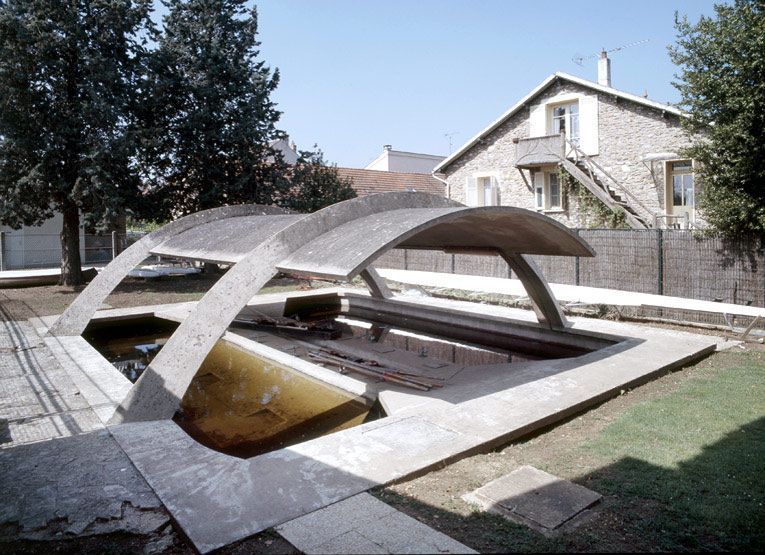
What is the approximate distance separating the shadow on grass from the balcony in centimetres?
2033

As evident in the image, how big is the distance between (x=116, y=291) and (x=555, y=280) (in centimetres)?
1604

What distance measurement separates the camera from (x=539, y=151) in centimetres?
2470

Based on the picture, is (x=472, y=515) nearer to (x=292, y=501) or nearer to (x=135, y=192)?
(x=292, y=501)

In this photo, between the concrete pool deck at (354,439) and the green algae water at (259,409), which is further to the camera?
the green algae water at (259,409)

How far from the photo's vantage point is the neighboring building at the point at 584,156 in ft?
72.1

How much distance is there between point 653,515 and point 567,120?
→ 23797mm

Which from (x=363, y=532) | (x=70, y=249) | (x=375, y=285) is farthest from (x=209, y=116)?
(x=363, y=532)

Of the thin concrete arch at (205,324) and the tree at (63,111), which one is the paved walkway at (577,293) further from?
the tree at (63,111)

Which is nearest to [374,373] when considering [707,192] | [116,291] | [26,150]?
[707,192]

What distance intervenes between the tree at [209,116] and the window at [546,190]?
11795 millimetres

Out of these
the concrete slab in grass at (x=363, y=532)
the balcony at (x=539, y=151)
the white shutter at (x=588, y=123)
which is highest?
the white shutter at (x=588, y=123)

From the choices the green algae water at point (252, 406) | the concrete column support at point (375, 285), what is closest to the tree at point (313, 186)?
the concrete column support at point (375, 285)

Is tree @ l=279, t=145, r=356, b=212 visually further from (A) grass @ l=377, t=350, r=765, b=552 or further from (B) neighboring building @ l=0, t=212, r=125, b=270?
(A) grass @ l=377, t=350, r=765, b=552

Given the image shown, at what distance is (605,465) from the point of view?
5.41 m
